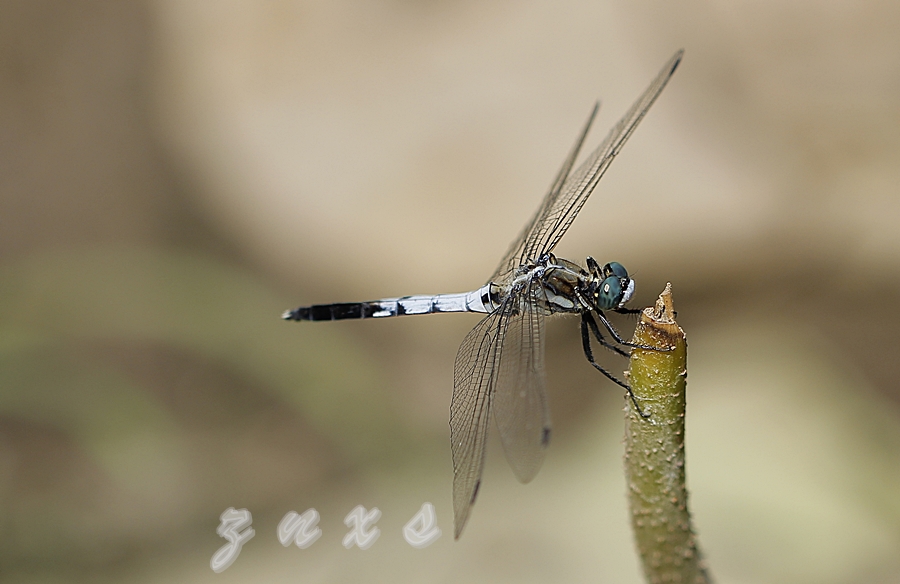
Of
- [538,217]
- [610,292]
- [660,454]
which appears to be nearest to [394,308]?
[538,217]

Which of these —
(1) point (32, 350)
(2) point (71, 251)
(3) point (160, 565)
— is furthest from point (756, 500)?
(2) point (71, 251)

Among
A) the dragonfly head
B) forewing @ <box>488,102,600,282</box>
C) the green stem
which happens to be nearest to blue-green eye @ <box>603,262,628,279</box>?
the dragonfly head

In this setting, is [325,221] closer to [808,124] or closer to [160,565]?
[160,565]

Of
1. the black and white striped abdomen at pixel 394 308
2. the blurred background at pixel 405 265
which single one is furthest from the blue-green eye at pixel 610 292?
the blurred background at pixel 405 265

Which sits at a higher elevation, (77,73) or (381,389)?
(77,73)

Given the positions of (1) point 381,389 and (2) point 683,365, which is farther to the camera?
(1) point 381,389

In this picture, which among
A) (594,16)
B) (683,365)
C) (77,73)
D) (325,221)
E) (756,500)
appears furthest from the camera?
(77,73)

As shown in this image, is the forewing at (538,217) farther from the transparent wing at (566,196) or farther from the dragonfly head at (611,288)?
the dragonfly head at (611,288)

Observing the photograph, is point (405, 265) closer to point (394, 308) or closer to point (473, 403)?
point (394, 308)
